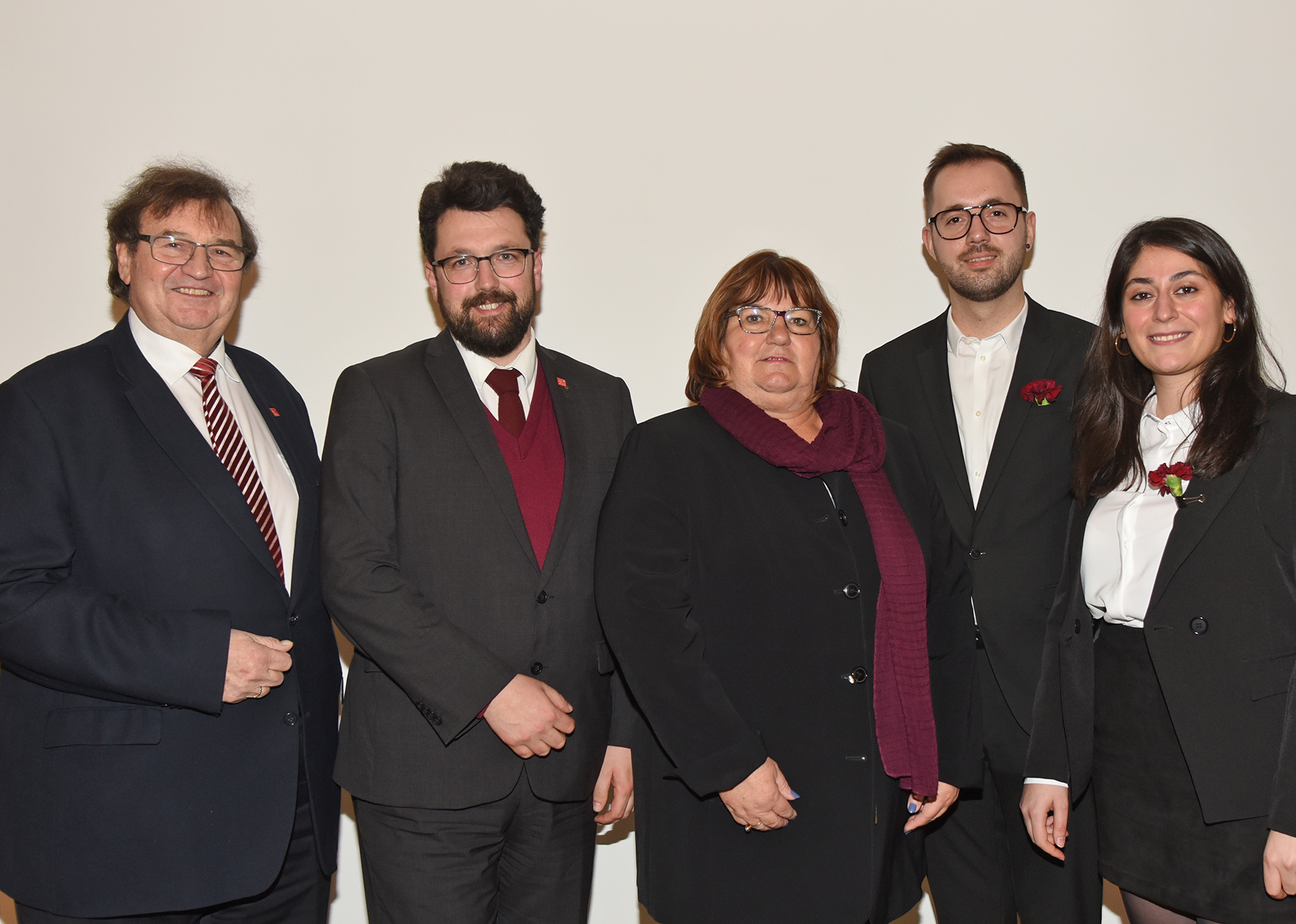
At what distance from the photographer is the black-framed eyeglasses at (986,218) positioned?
288 centimetres

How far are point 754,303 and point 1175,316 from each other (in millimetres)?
950

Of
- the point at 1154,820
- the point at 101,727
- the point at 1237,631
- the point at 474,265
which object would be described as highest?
the point at 474,265

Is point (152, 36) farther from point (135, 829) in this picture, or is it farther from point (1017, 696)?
point (1017, 696)

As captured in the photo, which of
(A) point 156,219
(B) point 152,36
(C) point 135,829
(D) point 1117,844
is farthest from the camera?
(B) point 152,36

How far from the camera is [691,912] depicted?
204 cm

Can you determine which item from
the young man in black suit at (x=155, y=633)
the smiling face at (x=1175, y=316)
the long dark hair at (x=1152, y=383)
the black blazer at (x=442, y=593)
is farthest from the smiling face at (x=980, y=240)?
the young man in black suit at (x=155, y=633)

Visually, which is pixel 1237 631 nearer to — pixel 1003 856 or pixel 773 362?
pixel 1003 856

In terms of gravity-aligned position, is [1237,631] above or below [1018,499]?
below

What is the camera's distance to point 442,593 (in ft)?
7.40

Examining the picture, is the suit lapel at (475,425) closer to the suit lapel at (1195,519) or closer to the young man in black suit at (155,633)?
the young man in black suit at (155,633)

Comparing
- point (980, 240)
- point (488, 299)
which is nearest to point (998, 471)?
point (980, 240)

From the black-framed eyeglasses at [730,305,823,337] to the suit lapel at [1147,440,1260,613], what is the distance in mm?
898

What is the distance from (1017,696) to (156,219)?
8.12 feet

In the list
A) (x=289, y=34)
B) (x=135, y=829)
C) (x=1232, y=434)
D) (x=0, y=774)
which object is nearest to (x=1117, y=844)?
(x=1232, y=434)
